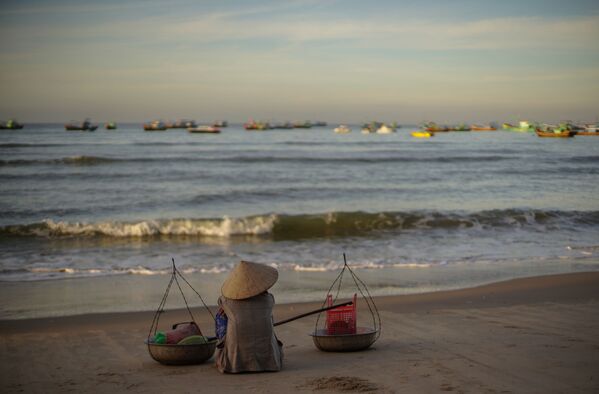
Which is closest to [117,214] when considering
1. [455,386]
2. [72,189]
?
[72,189]

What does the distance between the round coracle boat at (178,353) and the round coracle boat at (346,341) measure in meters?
1.01

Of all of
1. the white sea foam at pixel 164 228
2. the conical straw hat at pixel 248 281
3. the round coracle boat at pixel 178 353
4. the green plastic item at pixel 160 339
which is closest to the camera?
the conical straw hat at pixel 248 281

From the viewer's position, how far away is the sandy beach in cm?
520

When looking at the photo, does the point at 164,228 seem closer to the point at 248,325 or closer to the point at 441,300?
the point at 441,300

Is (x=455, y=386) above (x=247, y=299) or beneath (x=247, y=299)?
beneath

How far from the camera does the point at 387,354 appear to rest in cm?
603

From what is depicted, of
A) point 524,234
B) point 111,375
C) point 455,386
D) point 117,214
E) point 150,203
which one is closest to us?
point 455,386

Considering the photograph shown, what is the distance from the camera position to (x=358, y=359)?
5.95 m

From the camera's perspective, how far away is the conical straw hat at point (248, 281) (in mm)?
5637

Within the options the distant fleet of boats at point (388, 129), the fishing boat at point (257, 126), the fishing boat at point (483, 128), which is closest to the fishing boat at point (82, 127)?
the distant fleet of boats at point (388, 129)

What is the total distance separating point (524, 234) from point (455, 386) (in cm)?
1109

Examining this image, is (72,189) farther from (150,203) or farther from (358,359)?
(358,359)

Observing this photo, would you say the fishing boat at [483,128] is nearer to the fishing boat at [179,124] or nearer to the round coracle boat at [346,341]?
the fishing boat at [179,124]

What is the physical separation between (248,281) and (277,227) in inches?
419
